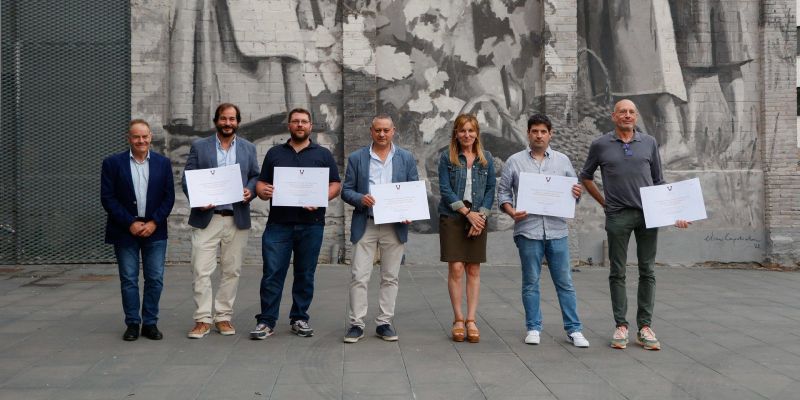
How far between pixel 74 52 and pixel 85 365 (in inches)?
352

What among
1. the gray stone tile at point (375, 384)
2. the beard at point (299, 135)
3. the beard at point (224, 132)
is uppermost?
the beard at point (224, 132)

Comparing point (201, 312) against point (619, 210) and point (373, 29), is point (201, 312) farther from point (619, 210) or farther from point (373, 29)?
point (373, 29)

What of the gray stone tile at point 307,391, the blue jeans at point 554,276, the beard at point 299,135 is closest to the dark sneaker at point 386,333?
the blue jeans at point 554,276

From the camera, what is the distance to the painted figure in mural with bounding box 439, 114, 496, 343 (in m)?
6.31

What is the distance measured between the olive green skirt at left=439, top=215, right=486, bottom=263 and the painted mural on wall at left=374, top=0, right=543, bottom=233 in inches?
253

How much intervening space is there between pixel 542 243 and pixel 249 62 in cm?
796

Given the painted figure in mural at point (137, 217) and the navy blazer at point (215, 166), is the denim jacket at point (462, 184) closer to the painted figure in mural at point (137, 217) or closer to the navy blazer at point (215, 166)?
the navy blazer at point (215, 166)

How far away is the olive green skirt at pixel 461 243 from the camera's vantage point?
635 cm

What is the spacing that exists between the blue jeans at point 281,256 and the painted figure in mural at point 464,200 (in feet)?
3.97

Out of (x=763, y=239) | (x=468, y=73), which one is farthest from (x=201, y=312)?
(x=763, y=239)

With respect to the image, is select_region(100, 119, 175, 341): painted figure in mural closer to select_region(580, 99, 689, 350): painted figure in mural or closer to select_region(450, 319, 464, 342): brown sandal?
select_region(450, 319, 464, 342): brown sandal

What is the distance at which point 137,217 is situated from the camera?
641 centimetres

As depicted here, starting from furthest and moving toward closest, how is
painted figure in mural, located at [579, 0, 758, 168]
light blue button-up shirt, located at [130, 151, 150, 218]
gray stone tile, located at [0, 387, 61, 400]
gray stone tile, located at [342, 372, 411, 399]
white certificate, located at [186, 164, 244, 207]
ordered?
painted figure in mural, located at [579, 0, 758, 168] < light blue button-up shirt, located at [130, 151, 150, 218] < white certificate, located at [186, 164, 244, 207] < gray stone tile, located at [342, 372, 411, 399] < gray stone tile, located at [0, 387, 61, 400]
